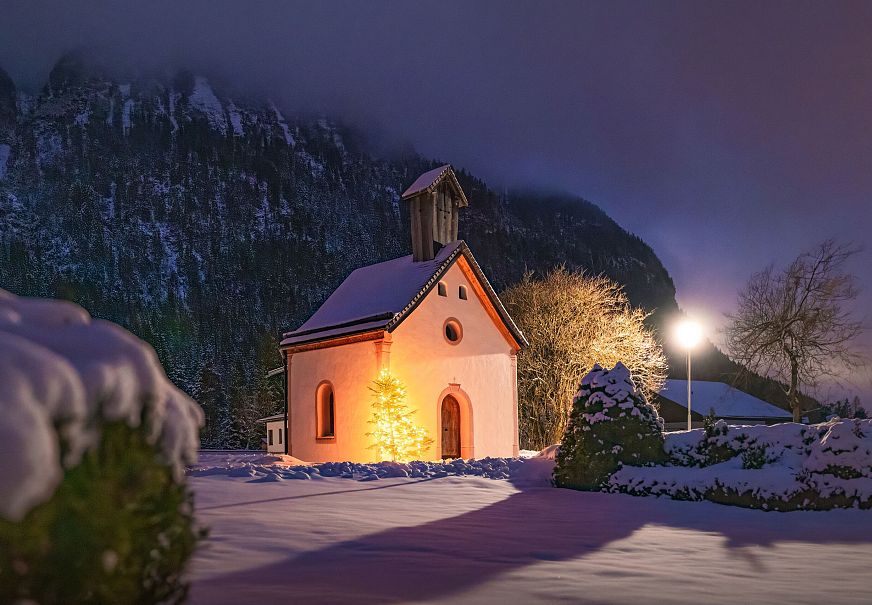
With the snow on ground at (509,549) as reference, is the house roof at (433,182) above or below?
above

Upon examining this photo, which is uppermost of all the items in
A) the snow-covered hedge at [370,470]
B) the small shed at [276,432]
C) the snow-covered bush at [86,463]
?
the snow-covered bush at [86,463]

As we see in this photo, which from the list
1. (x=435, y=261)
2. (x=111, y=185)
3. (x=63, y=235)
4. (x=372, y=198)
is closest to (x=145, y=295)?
(x=63, y=235)

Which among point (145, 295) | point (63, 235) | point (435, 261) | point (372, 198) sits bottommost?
point (435, 261)

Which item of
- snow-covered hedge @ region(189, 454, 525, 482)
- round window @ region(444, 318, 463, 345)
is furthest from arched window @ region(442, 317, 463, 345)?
snow-covered hedge @ region(189, 454, 525, 482)

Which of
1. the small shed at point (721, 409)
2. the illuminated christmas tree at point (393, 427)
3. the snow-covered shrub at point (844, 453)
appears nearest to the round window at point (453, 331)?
the illuminated christmas tree at point (393, 427)

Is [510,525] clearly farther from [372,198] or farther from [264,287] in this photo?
[372,198]

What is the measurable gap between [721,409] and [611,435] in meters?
45.8

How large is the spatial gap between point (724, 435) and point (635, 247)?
18419cm

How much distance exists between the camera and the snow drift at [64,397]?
115 inches

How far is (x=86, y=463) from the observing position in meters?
3.26

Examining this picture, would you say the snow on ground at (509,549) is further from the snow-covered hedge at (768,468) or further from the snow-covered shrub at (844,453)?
the snow-covered shrub at (844,453)

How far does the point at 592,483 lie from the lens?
52.1ft

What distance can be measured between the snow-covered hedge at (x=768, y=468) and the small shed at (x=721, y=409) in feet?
137

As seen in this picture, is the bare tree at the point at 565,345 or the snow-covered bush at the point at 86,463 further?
the bare tree at the point at 565,345
